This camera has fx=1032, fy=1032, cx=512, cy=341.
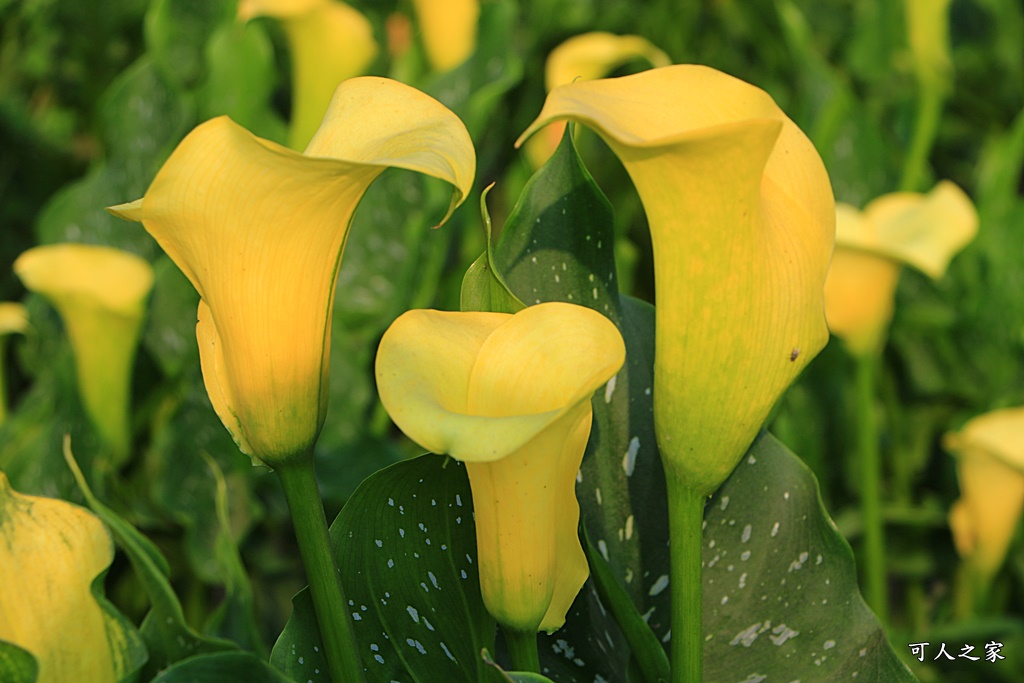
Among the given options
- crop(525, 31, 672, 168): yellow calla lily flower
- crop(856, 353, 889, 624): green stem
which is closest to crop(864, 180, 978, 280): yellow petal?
crop(856, 353, 889, 624): green stem

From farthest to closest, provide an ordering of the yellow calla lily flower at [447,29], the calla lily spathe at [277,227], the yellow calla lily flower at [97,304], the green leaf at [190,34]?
1. the green leaf at [190,34]
2. the yellow calla lily flower at [447,29]
3. the yellow calla lily flower at [97,304]
4. the calla lily spathe at [277,227]

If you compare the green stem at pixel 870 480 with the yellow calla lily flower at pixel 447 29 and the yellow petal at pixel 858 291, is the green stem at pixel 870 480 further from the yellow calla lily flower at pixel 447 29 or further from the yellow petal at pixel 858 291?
the yellow calla lily flower at pixel 447 29

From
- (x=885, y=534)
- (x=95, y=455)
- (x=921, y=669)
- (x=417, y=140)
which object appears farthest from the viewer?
(x=885, y=534)

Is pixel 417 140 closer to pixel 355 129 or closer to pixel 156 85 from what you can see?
pixel 355 129

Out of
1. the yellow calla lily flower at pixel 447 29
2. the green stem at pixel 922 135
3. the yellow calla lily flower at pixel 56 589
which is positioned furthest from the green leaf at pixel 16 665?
the green stem at pixel 922 135

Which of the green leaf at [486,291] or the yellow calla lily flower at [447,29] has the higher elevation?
the green leaf at [486,291]

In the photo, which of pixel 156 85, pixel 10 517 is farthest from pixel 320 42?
pixel 10 517

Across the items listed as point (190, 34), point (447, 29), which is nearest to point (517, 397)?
point (447, 29)
